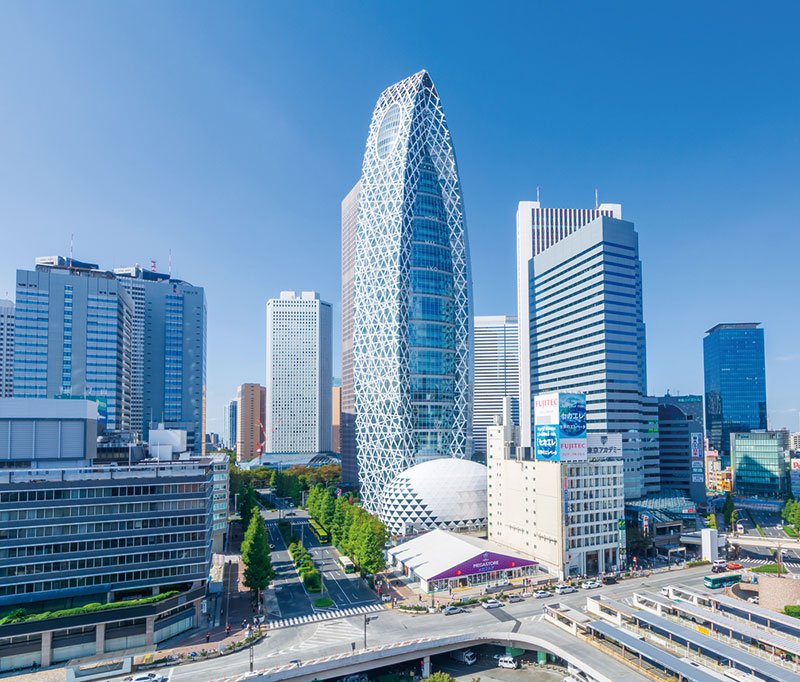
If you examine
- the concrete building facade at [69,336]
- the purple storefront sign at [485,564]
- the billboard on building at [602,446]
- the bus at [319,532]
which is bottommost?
the bus at [319,532]

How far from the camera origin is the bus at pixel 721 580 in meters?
87.7

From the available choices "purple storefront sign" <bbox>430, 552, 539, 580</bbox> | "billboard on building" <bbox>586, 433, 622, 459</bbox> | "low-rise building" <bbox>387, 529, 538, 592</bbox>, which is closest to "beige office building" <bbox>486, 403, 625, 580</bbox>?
"billboard on building" <bbox>586, 433, 622, 459</bbox>

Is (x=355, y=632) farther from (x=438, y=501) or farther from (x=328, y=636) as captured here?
(x=438, y=501)

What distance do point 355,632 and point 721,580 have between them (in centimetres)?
6080

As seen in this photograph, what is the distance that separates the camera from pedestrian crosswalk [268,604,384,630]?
7406cm

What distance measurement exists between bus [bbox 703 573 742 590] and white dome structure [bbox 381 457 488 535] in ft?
154

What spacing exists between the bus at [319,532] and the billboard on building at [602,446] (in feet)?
210

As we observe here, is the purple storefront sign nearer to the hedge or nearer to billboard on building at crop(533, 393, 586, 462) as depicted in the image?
billboard on building at crop(533, 393, 586, 462)

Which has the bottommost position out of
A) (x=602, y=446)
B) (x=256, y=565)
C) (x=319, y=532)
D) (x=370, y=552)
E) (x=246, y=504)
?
(x=319, y=532)

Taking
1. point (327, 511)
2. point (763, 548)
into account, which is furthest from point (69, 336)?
point (763, 548)

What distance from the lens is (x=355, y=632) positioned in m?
70.2

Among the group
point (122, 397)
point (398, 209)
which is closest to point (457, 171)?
point (398, 209)

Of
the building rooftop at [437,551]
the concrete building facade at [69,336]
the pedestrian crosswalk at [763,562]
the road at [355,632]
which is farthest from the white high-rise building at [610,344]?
the concrete building facade at [69,336]

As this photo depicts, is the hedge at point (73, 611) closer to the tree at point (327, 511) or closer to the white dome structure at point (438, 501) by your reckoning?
the tree at point (327, 511)
